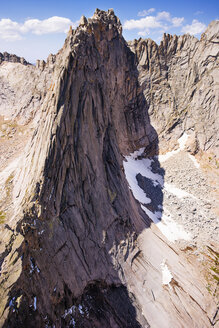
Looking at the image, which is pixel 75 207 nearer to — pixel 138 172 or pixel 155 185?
pixel 155 185

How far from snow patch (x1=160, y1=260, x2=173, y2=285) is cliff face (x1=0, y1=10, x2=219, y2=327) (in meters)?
0.12

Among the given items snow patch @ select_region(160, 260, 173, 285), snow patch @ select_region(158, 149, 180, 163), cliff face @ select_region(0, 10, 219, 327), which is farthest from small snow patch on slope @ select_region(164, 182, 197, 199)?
snow patch @ select_region(160, 260, 173, 285)

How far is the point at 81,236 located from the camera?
55.5ft

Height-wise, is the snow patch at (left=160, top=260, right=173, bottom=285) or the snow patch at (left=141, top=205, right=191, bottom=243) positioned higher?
the snow patch at (left=160, top=260, right=173, bottom=285)

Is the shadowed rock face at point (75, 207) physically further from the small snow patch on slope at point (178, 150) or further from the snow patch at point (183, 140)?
the snow patch at point (183, 140)

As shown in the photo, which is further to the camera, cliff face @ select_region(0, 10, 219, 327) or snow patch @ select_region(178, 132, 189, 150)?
snow patch @ select_region(178, 132, 189, 150)

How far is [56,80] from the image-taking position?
621 inches

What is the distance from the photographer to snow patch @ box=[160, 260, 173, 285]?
21327mm

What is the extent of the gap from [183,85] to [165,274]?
1905 inches

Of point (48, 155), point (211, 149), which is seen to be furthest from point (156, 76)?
point (48, 155)

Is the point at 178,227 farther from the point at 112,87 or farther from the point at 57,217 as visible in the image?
the point at 112,87

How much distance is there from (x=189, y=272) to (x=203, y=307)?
356 centimetres

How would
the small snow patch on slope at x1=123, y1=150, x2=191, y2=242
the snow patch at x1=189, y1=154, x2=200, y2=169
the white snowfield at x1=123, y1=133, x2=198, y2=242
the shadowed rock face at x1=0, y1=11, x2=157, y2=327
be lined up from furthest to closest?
1. the snow patch at x1=189, y1=154, x2=200, y2=169
2. the white snowfield at x1=123, y1=133, x2=198, y2=242
3. the small snow patch on slope at x1=123, y1=150, x2=191, y2=242
4. the shadowed rock face at x1=0, y1=11, x2=157, y2=327

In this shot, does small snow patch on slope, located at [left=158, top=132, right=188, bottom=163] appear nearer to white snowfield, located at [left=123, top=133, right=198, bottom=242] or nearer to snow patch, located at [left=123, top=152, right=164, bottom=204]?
white snowfield, located at [left=123, top=133, right=198, bottom=242]
